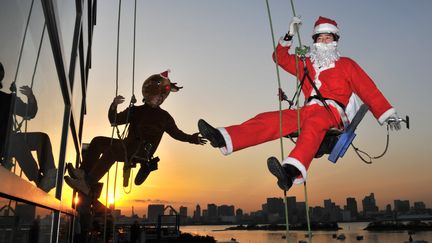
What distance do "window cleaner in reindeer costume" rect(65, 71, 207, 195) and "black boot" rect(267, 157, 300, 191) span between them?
159 centimetres

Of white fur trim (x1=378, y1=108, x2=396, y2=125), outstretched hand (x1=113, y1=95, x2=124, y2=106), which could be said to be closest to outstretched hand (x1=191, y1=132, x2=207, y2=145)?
outstretched hand (x1=113, y1=95, x2=124, y2=106)

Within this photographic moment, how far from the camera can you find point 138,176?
4008 millimetres

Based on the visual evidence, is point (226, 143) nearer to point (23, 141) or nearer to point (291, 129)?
point (291, 129)

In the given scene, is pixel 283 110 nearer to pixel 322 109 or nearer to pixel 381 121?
pixel 322 109

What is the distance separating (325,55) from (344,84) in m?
0.29

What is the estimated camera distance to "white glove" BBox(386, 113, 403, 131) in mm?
2798

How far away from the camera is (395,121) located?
9.20 feet

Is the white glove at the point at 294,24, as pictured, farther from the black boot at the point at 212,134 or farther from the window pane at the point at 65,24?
the window pane at the point at 65,24

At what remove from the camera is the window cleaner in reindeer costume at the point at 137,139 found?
10.9 feet

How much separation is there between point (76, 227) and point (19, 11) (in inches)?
223

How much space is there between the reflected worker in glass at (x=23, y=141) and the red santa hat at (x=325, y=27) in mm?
2265

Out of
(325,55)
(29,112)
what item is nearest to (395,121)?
(325,55)

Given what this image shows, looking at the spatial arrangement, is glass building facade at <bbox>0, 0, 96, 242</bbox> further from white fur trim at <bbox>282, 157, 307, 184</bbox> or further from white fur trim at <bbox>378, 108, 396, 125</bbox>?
white fur trim at <bbox>378, 108, 396, 125</bbox>

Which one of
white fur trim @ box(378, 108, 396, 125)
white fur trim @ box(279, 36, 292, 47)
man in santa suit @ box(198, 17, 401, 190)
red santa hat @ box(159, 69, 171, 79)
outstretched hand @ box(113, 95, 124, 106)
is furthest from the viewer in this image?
red santa hat @ box(159, 69, 171, 79)
